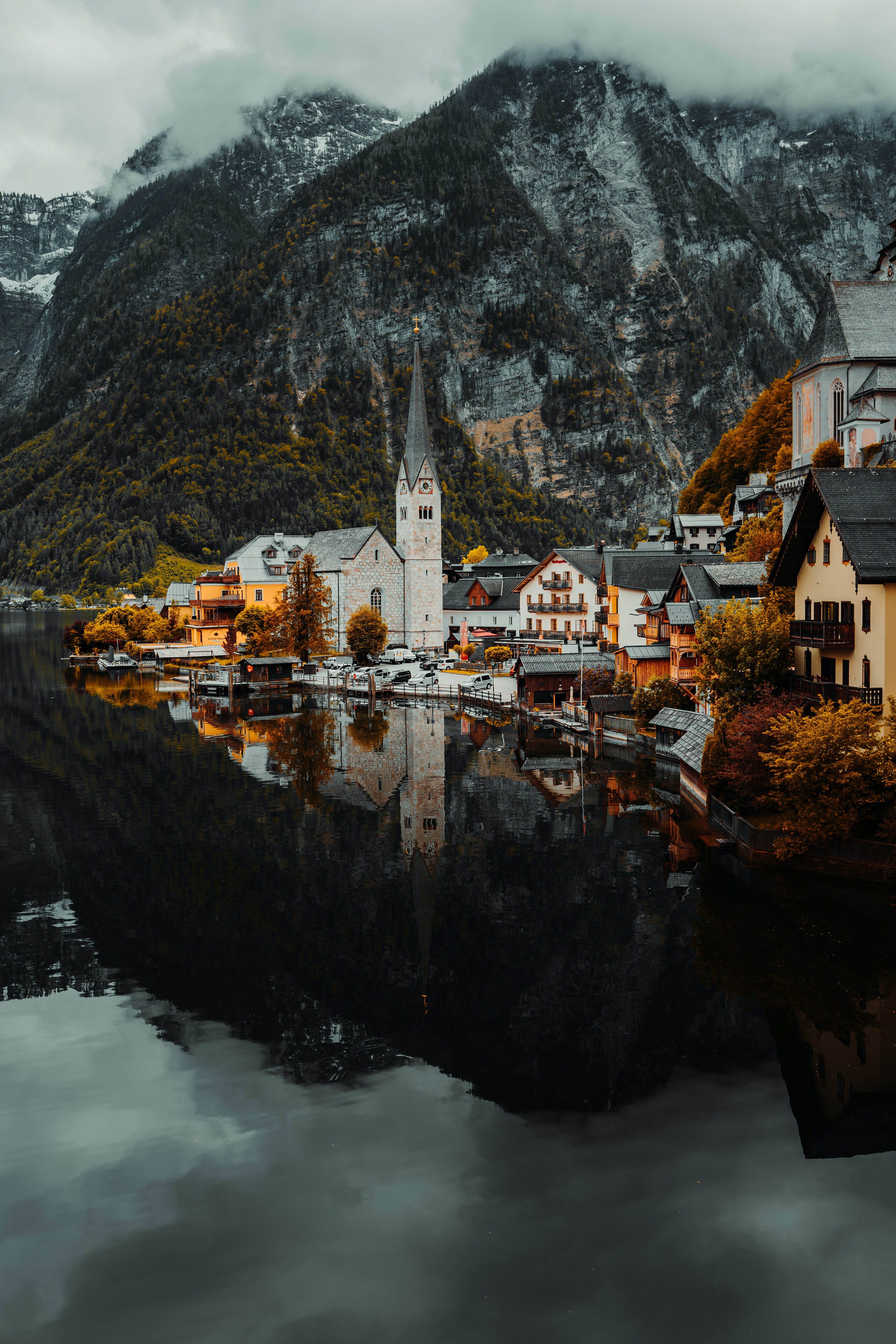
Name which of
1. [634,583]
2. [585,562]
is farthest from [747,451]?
[634,583]

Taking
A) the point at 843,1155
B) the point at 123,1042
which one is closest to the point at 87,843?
the point at 123,1042

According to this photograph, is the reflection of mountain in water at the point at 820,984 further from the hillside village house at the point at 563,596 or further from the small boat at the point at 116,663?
the small boat at the point at 116,663

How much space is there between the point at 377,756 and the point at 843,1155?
4262 centimetres

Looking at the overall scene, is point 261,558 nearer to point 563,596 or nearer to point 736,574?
point 563,596

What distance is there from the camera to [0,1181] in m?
18.5

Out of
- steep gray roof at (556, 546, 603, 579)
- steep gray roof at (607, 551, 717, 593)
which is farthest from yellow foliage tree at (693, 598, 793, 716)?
steep gray roof at (556, 546, 603, 579)

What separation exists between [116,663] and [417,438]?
148 ft

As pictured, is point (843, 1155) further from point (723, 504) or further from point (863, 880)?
point (723, 504)

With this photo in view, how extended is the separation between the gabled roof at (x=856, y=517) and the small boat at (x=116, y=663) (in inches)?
3613

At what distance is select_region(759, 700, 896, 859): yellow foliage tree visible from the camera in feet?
103

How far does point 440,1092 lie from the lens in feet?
69.8

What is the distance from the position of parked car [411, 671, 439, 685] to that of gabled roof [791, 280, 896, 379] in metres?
41.1

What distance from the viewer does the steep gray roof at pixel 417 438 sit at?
123 m

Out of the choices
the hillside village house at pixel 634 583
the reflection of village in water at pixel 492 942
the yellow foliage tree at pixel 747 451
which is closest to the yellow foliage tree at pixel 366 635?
the hillside village house at pixel 634 583
